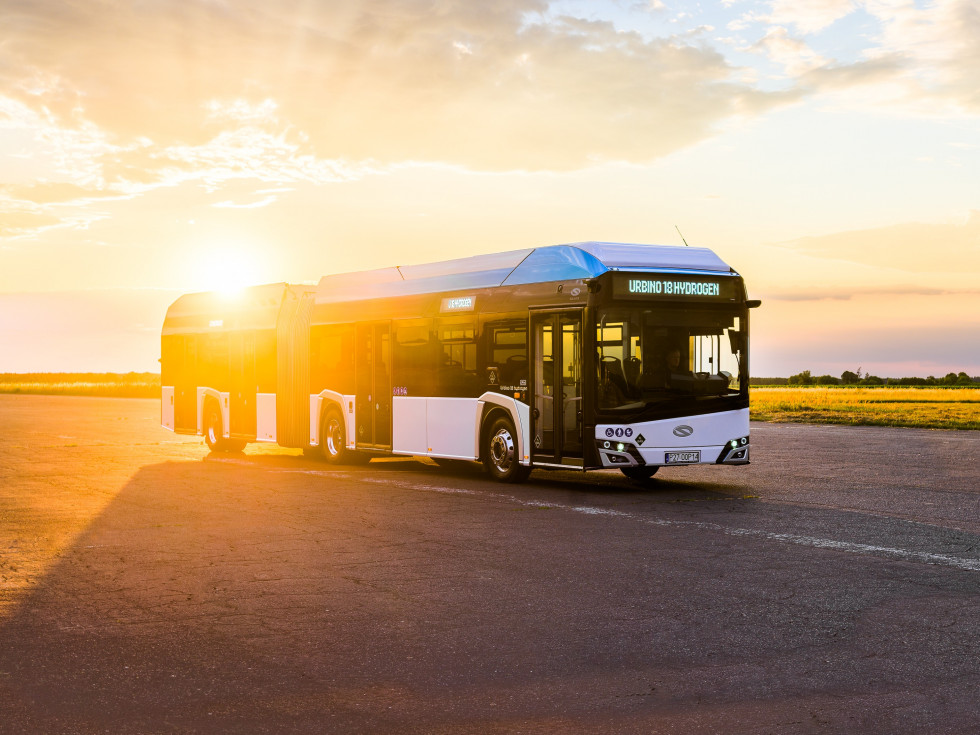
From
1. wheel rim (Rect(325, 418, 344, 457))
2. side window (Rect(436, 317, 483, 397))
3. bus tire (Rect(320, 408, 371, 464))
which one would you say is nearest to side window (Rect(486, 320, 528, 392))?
side window (Rect(436, 317, 483, 397))

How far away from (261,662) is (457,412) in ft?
37.3

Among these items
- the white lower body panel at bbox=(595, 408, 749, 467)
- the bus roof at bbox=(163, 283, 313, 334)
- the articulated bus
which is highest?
the bus roof at bbox=(163, 283, 313, 334)

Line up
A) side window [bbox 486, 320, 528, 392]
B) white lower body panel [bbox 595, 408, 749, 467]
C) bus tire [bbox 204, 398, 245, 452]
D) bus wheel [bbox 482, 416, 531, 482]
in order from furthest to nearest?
bus tire [bbox 204, 398, 245, 452] → bus wheel [bbox 482, 416, 531, 482] → side window [bbox 486, 320, 528, 392] → white lower body panel [bbox 595, 408, 749, 467]

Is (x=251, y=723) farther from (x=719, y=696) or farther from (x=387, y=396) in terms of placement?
(x=387, y=396)

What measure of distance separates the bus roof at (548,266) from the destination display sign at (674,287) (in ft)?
0.51

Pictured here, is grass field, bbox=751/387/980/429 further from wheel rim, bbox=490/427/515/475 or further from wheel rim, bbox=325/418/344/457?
wheel rim, bbox=490/427/515/475

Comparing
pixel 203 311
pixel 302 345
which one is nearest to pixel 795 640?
pixel 302 345

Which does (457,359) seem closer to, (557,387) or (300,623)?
(557,387)

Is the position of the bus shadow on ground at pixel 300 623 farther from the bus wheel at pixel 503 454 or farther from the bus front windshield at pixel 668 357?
the bus wheel at pixel 503 454

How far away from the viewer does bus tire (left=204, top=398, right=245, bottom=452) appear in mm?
25359

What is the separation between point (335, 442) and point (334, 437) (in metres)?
0.11

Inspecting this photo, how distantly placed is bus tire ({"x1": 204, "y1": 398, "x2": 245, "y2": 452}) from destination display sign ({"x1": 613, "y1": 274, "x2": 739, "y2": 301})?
12.7 meters

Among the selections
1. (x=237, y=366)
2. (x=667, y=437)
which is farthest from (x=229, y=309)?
(x=667, y=437)

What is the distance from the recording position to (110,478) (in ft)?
60.3
